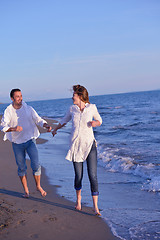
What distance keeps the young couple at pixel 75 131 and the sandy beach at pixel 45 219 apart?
224 millimetres

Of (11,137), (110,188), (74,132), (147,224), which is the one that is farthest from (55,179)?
(147,224)

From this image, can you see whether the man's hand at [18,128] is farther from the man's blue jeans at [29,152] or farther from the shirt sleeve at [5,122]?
the man's blue jeans at [29,152]

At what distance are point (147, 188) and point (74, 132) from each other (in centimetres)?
235

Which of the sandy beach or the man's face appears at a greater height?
the man's face

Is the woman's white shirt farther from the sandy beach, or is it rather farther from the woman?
the sandy beach

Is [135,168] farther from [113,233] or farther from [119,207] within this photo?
[113,233]

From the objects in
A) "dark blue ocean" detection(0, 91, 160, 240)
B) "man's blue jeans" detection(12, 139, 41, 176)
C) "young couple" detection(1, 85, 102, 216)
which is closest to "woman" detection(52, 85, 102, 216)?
"young couple" detection(1, 85, 102, 216)

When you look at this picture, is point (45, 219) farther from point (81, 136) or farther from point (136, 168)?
point (136, 168)

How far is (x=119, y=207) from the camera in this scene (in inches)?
171

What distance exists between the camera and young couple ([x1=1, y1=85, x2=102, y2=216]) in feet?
13.1

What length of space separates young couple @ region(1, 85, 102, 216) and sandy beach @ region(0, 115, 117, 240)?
224 mm

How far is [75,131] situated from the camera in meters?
4.02

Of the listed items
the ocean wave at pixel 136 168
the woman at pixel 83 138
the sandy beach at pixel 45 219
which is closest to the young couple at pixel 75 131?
the woman at pixel 83 138

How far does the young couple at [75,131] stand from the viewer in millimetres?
3986
